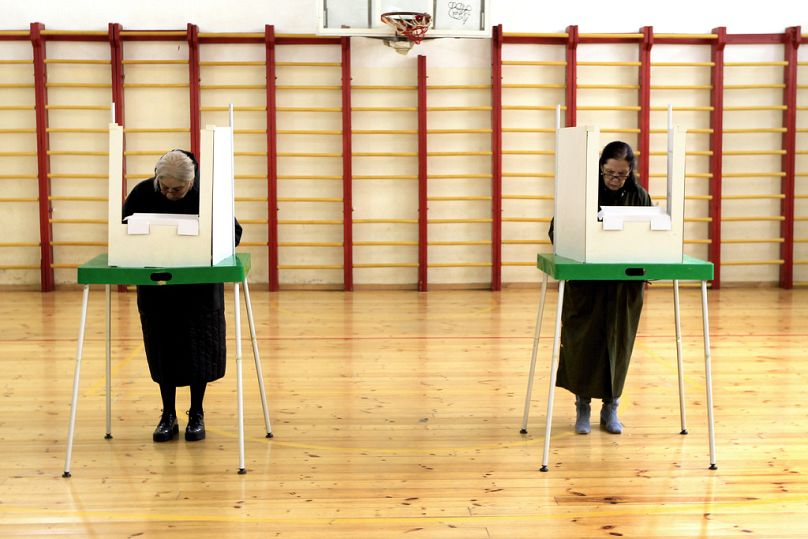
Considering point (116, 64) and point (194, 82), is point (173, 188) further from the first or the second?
point (116, 64)

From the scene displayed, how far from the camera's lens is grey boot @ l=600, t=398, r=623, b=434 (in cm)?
355

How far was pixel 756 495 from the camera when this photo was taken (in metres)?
2.87

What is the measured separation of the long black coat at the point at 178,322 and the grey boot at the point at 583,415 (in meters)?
1.43

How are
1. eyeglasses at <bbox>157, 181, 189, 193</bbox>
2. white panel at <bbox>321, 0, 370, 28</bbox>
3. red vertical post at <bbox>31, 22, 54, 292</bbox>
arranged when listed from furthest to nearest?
red vertical post at <bbox>31, 22, 54, 292</bbox> → white panel at <bbox>321, 0, 370, 28</bbox> → eyeglasses at <bbox>157, 181, 189, 193</bbox>

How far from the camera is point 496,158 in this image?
7730 millimetres

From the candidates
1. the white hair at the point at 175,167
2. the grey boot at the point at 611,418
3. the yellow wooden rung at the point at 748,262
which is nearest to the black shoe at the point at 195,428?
the white hair at the point at 175,167

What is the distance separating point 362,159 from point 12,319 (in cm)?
311

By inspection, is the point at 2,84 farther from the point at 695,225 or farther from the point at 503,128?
the point at 695,225

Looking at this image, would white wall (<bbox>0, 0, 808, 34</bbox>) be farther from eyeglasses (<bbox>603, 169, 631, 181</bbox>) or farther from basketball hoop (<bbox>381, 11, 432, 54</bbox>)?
eyeglasses (<bbox>603, 169, 631, 181</bbox>)

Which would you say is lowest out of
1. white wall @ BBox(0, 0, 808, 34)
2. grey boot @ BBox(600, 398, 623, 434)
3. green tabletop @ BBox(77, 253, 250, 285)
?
grey boot @ BBox(600, 398, 623, 434)

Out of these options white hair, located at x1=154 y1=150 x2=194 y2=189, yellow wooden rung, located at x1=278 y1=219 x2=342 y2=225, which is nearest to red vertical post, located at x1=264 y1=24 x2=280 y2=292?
yellow wooden rung, located at x1=278 y1=219 x2=342 y2=225

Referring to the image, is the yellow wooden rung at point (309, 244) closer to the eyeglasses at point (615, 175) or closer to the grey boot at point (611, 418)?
the grey boot at point (611, 418)

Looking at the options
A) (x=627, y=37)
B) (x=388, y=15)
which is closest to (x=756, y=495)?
(x=388, y=15)

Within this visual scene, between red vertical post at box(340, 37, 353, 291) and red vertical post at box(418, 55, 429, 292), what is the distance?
587 mm
